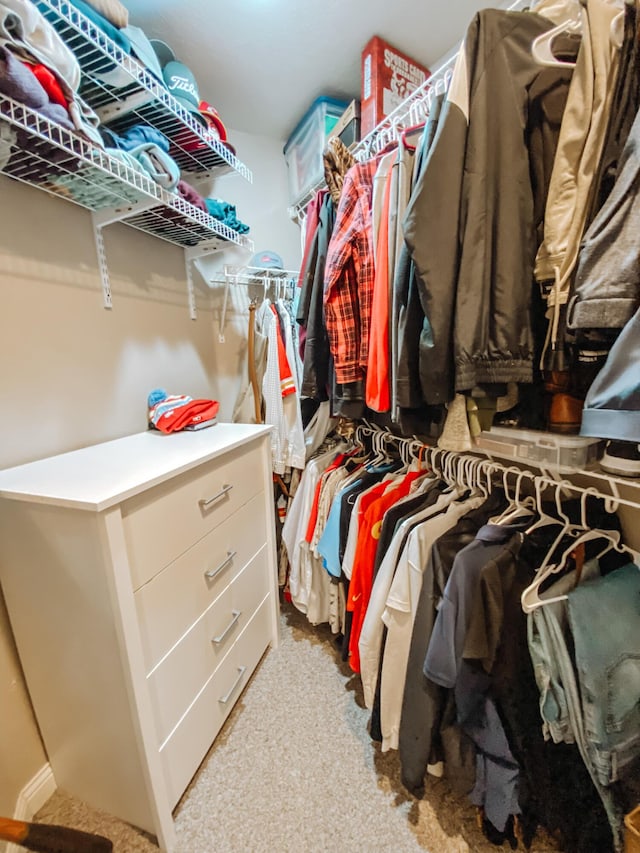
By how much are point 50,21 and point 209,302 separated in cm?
94

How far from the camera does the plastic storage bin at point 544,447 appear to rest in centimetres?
67

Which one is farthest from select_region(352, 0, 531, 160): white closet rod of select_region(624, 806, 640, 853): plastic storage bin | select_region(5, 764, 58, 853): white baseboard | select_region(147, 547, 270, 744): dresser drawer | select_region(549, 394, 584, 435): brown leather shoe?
select_region(5, 764, 58, 853): white baseboard

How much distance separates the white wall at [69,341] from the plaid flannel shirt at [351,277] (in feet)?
2.48

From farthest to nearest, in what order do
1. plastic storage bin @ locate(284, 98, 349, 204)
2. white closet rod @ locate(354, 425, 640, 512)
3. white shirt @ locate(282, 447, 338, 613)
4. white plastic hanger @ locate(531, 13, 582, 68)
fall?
1. plastic storage bin @ locate(284, 98, 349, 204)
2. white shirt @ locate(282, 447, 338, 613)
3. white closet rod @ locate(354, 425, 640, 512)
4. white plastic hanger @ locate(531, 13, 582, 68)

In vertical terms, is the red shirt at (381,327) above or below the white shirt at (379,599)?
above

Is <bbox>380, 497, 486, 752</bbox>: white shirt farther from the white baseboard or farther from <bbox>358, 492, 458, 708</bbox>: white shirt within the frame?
the white baseboard

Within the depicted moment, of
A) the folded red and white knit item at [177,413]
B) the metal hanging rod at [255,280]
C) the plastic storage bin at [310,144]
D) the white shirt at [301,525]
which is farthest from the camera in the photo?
the metal hanging rod at [255,280]

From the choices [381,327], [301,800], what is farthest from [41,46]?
[301,800]

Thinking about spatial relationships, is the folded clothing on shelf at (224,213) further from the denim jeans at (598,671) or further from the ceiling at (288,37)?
the denim jeans at (598,671)

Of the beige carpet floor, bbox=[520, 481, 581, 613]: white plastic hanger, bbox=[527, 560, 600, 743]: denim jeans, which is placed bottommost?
the beige carpet floor

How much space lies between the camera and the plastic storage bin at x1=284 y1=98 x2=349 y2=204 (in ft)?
4.75

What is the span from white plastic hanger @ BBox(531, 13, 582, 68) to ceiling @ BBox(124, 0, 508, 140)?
31.8 inches

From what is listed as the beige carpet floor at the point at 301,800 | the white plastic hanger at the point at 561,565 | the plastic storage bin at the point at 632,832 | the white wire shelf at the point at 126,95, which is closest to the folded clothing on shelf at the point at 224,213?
the white wire shelf at the point at 126,95

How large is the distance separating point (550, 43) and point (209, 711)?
175 centimetres
